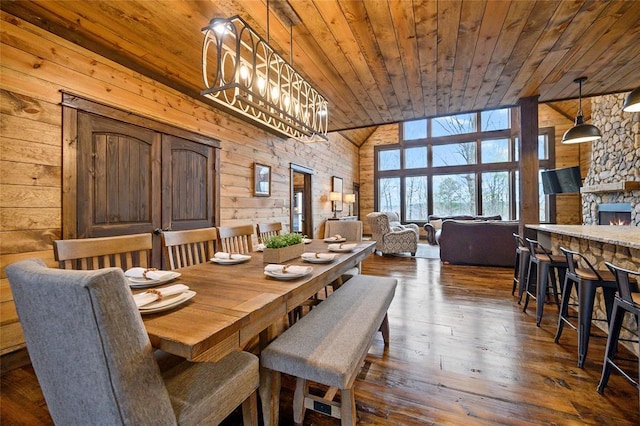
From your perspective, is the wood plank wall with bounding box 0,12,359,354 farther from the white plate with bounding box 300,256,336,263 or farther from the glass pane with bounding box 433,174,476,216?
the glass pane with bounding box 433,174,476,216

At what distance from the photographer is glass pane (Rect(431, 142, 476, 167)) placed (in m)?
8.86

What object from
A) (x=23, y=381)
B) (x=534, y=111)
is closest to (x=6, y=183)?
(x=23, y=381)

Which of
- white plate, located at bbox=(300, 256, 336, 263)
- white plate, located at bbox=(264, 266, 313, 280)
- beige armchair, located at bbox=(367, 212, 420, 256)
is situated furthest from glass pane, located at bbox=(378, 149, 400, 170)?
white plate, located at bbox=(264, 266, 313, 280)

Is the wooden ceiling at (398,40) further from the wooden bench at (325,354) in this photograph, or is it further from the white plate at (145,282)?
the wooden bench at (325,354)

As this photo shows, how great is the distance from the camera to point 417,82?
121 inches

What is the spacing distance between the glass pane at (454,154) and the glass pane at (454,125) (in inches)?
16.6

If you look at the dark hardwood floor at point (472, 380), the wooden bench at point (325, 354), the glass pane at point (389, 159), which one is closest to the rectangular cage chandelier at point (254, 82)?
the wooden bench at point (325, 354)

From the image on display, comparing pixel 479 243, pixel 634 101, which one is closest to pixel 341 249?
pixel 634 101

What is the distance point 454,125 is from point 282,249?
9.20 metres

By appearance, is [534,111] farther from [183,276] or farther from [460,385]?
[183,276]

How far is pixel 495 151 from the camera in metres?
Answer: 8.56

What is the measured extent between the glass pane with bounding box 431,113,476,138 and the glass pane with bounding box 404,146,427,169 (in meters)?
0.63

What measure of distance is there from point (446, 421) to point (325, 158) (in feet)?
20.6

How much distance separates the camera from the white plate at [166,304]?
0.99 meters
